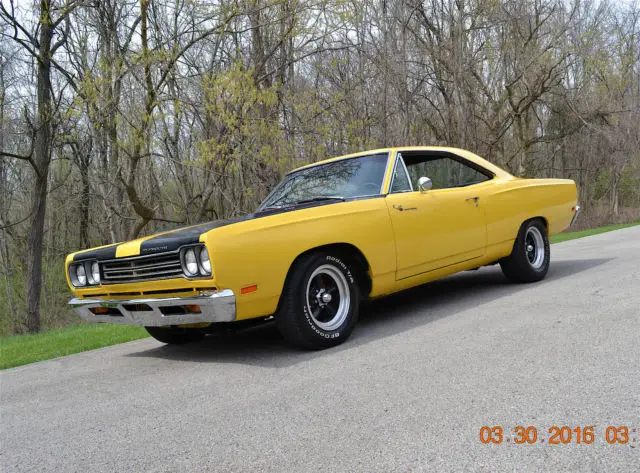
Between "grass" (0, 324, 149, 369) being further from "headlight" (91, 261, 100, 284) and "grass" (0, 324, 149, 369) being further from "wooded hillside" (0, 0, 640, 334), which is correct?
"wooded hillside" (0, 0, 640, 334)

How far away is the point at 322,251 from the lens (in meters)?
4.63

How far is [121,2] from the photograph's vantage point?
11.5 meters

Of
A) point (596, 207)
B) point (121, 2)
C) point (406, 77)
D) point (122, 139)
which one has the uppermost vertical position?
point (121, 2)

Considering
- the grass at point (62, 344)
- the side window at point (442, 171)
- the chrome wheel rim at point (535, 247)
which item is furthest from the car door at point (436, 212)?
the grass at point (62, 344)

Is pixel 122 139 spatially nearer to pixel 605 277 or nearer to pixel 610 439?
pixel 605 277

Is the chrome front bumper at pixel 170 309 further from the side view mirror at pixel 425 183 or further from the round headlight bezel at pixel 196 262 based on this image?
the side view mirror at pixel 425 183

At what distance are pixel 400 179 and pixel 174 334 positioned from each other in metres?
2.52

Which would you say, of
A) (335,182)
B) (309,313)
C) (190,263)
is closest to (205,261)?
(190,263)

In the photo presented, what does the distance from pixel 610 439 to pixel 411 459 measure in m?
0.83

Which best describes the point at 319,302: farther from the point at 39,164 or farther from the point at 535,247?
the point at 39,164

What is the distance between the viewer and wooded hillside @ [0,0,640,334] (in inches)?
421

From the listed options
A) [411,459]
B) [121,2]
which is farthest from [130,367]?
[121,2]

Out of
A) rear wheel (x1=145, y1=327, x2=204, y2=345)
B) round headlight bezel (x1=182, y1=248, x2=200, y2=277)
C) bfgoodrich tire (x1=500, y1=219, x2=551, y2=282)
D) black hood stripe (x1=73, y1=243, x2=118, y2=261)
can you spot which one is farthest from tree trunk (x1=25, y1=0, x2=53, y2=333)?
bfgoodrich tire (x1=500, y1=219, x2=551, y2=282)

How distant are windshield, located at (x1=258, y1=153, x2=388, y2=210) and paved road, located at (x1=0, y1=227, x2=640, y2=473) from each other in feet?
4.08
